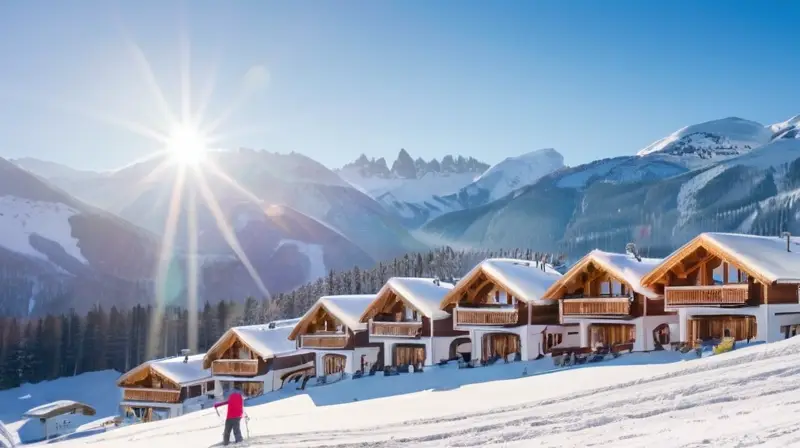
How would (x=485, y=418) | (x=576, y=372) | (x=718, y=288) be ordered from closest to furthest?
1. (x=485, y=418)
2. (x=576, y=372)
3. (x=718, y=288)

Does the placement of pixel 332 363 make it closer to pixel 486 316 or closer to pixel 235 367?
pixel 235 367

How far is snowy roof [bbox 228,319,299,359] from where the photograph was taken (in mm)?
51406

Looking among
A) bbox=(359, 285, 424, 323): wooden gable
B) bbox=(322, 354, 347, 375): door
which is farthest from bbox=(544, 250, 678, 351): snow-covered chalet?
bbox=(322, 354, 347, 375): door

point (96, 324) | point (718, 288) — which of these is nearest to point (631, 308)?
point (718, 288)

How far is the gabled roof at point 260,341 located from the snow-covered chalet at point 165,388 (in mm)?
2134

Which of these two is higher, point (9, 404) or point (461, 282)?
point (461, 282)

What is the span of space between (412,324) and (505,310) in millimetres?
5840

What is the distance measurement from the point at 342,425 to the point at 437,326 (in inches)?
827

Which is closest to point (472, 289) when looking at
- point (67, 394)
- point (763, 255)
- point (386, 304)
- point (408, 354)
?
point (386, 304)

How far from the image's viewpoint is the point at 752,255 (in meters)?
32.7

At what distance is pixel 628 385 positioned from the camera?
→ 73.9 feet

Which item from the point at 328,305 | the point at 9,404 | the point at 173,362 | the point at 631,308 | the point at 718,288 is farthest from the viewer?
the point at 9,404

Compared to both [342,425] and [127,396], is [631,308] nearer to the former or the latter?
[342,425]

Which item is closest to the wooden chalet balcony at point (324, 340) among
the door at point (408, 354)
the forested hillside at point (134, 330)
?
the door at point (408, 354)
